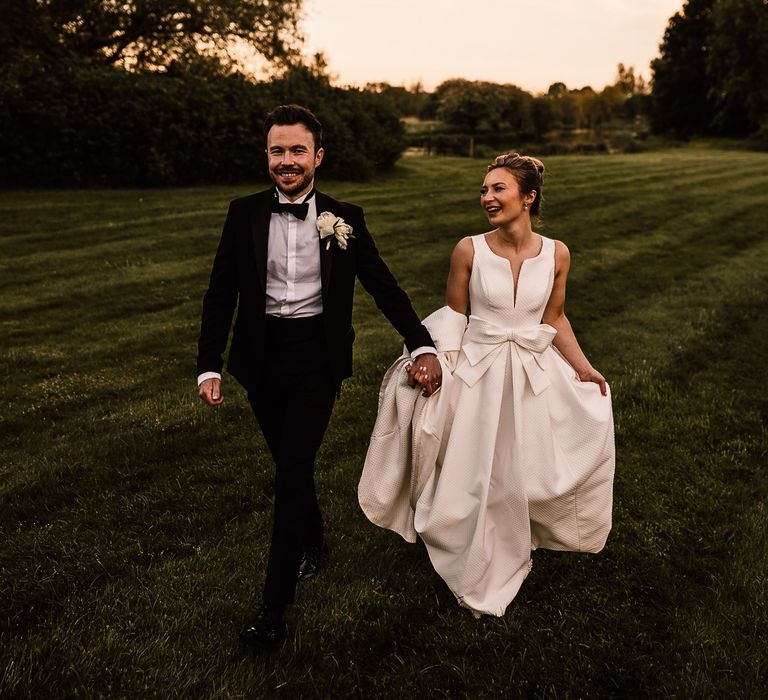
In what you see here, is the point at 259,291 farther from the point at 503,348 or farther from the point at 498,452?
the point at 498,452

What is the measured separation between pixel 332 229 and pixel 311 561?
195 centimetres

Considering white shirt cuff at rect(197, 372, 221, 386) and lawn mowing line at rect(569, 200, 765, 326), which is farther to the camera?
lawn mowing line at rect(569, 200, 765, 326)

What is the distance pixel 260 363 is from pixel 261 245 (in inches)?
23.8

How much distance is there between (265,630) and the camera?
3182mm

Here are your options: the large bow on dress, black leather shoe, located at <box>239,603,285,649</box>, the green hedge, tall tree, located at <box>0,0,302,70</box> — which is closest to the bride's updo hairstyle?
the large bow on dress

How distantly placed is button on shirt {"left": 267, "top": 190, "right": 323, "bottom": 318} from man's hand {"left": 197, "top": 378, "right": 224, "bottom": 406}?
470 mm

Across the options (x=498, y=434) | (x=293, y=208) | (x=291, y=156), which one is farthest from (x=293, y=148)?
(x=498, y=434)

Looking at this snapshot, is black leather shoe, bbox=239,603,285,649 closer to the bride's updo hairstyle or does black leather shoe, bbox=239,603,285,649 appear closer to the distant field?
the distant field

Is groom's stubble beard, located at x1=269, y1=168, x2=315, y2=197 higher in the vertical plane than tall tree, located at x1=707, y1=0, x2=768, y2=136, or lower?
lower

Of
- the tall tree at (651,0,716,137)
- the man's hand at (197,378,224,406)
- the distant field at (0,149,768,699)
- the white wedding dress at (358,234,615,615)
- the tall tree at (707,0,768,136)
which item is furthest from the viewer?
the tall tree at (651,0,716,137)

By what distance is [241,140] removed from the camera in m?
20.7

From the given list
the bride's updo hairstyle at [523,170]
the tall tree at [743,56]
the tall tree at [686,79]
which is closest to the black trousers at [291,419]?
the bride's updo hairstyle at [523,170]

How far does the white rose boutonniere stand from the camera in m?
3.34

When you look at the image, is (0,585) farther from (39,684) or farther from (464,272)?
(464,272)
